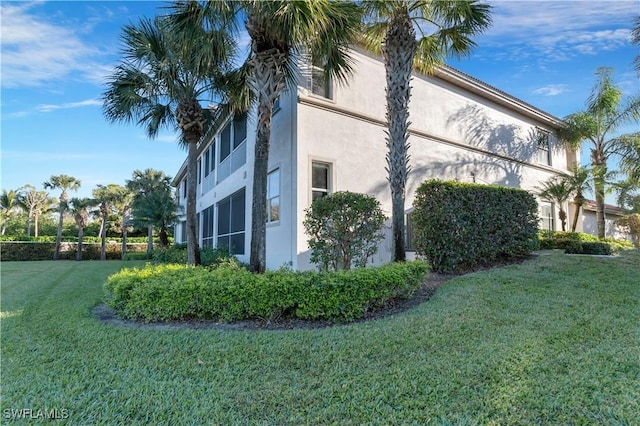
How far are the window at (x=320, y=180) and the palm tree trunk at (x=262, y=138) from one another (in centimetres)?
235

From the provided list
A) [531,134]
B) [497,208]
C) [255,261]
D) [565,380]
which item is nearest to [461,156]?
[497,208]

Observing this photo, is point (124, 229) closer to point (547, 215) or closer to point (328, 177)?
point (328, 177)

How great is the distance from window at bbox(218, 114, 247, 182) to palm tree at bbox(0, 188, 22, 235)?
159 ft

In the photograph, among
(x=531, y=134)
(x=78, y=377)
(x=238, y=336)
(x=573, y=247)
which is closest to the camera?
(x=78, y=377)

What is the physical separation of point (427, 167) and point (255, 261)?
7.94 m

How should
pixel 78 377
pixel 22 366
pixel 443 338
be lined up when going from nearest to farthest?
pixel 78 377, pixel 22 366, pixel 443 338

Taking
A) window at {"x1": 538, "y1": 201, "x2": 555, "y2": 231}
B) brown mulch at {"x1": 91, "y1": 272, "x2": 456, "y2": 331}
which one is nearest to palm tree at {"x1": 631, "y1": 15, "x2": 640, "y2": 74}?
window at {"x1": 538, "y1": 201, "x2": 555, "y2": 231}

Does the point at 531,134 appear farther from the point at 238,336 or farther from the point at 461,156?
the point at 238,336

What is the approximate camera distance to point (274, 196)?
34.3 feet

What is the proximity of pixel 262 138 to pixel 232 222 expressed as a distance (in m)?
7.95

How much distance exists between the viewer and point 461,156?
13.7m

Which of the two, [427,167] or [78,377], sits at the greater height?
[427,167]

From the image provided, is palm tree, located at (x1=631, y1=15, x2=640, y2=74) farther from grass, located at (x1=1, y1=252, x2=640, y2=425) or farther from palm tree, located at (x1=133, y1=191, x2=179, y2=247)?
palm tree, located at (x1=133, y1=191, x2=179, y2=247)

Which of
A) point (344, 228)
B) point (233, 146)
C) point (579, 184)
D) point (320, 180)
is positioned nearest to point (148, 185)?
point (233, 146)
